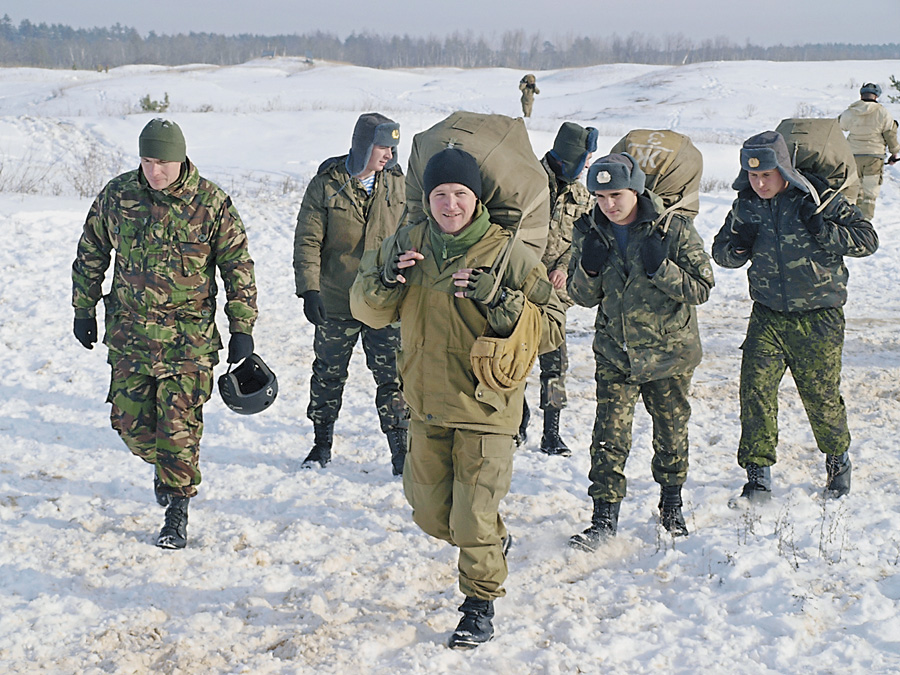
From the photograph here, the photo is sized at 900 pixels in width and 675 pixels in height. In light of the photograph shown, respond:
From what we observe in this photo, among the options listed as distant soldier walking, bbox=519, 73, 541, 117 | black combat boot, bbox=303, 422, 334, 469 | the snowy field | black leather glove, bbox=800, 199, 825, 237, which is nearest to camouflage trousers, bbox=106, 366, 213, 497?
the snowy field

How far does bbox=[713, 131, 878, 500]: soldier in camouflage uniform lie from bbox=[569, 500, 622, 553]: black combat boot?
98 cm

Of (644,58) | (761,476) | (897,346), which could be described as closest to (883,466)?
(761,476)

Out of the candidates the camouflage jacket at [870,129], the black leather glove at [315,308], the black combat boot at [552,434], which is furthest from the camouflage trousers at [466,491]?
the camouflage jacket at [870,129]

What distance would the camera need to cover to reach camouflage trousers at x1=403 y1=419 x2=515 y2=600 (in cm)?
341

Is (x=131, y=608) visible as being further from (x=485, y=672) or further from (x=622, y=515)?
(x=622, y=515)

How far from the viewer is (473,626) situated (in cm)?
351

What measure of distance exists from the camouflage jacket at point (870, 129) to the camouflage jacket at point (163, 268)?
10108mm

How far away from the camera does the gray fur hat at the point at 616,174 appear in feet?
12.8

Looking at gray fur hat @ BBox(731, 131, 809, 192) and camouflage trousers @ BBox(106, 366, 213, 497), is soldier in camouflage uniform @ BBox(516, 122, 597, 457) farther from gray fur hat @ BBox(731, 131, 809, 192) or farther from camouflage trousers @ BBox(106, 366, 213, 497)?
camouflage trousers @ BBox(106, 366, 213, 497)

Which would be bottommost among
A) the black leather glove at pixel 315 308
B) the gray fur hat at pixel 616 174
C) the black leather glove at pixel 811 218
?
the black leather glove at pixel 315 308

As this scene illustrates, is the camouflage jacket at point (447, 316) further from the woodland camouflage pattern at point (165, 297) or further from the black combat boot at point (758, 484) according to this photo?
the black combat boot at point (758, 484)

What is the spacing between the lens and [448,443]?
3516 millimetres

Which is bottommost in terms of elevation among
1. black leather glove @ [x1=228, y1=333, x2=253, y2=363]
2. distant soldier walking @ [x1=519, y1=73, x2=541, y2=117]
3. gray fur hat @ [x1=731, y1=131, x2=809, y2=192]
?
black leather glove @ [x1=228, y1=333, x2=253, y2=363]

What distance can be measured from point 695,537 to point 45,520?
3507 millimetres
